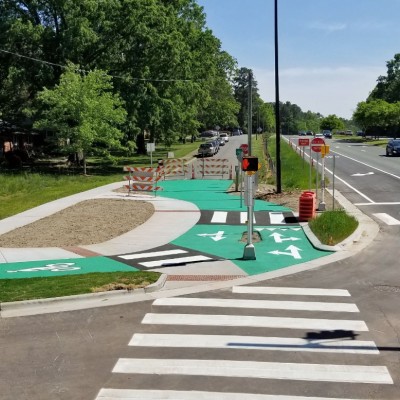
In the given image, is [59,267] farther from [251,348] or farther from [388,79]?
[388,79]

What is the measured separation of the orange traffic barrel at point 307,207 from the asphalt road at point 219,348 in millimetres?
7787

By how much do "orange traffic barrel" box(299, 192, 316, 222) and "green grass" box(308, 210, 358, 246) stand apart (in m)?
0.63

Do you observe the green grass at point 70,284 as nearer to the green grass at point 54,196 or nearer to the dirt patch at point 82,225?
the green grass at point 54,196

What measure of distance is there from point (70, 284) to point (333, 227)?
29.6 ft

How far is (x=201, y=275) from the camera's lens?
11758 millimetres

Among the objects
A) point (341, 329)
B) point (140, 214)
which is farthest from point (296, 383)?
point (140, 214)

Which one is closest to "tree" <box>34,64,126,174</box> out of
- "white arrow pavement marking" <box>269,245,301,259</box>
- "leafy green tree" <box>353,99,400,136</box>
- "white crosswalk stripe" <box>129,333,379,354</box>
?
"white arrow pavement marking" <box>269,245,301,259</box>

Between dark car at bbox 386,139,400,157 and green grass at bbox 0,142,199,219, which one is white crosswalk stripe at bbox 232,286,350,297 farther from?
dark car at bbox 386,139,400,157

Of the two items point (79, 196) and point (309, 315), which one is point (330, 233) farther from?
point (79, 196)

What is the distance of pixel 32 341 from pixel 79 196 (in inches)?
745

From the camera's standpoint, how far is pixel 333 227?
16.3m

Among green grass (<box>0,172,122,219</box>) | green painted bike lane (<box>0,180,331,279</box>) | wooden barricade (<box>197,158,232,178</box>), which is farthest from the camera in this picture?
wooden barricade (<box>197,158,232,178</box>)

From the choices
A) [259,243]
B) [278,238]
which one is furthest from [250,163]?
[278,238]

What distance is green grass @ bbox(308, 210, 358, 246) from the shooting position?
1539 cm
